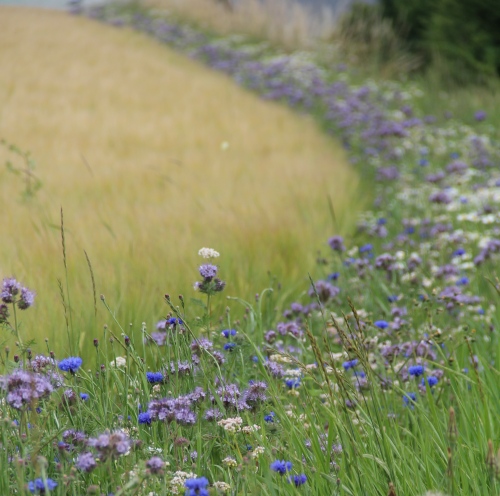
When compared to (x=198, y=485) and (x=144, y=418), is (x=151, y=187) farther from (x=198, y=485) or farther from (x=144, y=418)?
(x=198, y=485)

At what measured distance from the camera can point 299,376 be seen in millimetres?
2482

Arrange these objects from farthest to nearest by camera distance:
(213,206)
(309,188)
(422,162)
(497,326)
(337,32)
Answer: (337,32)
(422,162)
(309,188)
(213,206)
(497,326)

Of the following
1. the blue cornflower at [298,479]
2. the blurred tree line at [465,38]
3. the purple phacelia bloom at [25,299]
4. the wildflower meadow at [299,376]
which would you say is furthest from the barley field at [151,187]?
the blurred tree line at [465,38]

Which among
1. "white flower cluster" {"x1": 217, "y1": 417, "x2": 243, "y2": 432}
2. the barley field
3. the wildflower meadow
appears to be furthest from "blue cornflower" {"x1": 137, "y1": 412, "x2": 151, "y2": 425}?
the barley field

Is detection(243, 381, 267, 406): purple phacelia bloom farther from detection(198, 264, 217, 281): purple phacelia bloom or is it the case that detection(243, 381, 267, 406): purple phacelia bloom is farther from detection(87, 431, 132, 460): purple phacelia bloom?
detection(87, 431, 132, 460): purple phacelia bloom

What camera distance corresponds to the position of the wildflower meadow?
1.72m

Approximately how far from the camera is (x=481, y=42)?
10.5 meters

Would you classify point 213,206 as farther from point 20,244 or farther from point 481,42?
point 481,42

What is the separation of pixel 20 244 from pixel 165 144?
3324mm

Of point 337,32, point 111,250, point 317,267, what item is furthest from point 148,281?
→ point 337,32

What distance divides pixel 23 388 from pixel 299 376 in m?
1.14

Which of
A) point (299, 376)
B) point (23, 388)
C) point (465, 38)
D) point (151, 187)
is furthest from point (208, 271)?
point (465, 38)

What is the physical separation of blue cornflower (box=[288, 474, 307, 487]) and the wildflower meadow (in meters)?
0.02

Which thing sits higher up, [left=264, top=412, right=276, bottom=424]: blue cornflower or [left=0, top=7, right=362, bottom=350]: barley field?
[left=264, top=412, right=276, bottom=424]: blue cornflower
